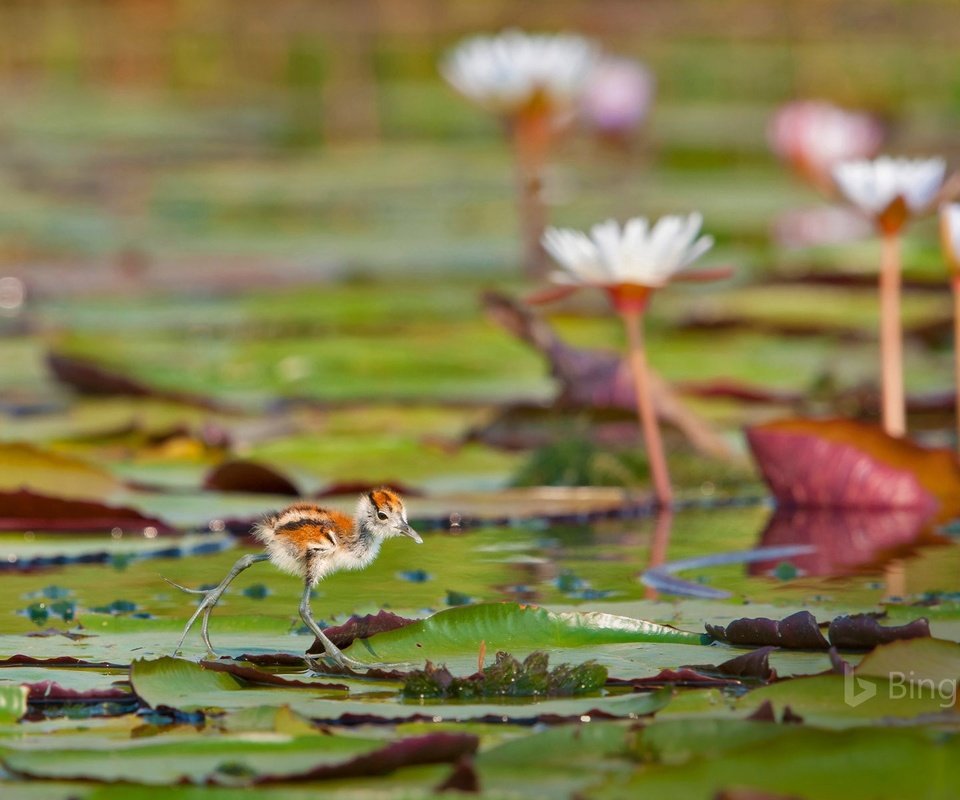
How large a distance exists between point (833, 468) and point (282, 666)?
72.3 inches

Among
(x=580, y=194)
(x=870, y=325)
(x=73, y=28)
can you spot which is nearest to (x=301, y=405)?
(x=870, y=325)

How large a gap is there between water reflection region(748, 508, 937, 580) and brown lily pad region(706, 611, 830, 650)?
24.4 inches

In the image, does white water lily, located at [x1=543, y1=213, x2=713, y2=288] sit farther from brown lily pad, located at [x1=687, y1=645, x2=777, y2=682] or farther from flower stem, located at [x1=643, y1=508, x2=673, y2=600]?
brown lily pad, located at [x1=687, y1=645, x2=777, y2=682]

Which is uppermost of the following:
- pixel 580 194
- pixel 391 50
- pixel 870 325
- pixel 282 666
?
pixel 391 50

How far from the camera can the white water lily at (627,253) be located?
3.80 meters

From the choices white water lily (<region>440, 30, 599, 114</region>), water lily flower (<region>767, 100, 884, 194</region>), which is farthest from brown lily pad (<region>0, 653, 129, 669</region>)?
water lily flower (<region>767, 100, 884, 194</region>)

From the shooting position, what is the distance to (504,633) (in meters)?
2.72

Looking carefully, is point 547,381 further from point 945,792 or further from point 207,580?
point 945,792

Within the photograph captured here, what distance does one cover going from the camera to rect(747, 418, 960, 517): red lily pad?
4031 millimetres

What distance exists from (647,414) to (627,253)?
0.41 meters

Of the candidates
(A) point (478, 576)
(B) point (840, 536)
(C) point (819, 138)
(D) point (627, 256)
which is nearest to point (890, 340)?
(B) point (840, 536)

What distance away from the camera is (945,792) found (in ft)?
6.43

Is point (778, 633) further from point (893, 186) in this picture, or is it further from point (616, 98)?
point (616, 98)

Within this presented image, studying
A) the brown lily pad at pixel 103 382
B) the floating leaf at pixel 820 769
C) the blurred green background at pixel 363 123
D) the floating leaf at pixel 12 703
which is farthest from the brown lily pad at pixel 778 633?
the blurred green background at pixel 363 123
